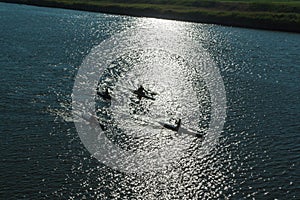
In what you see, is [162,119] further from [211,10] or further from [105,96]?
[211,10]

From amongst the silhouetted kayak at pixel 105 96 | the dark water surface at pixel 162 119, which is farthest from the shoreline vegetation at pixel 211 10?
the silhouetted kayak at pixel 105 96

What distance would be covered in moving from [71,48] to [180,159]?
164 ft

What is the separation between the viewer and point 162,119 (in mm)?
47938

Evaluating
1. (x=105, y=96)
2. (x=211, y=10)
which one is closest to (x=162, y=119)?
(x=105, y=96)

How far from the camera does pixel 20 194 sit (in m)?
31.2

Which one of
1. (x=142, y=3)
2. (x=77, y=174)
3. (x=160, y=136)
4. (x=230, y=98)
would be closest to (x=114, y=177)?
(x=77, y=174)

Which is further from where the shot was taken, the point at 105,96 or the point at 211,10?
the point at 211,10

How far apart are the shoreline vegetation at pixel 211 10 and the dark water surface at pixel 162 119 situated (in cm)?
2800

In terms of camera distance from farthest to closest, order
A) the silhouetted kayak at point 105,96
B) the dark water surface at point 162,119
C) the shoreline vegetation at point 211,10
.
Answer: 1. the shoreline vegetation at point 211,10
2. the silhouetted kayak at point 105,96
3. the dark water surface at point 162,119

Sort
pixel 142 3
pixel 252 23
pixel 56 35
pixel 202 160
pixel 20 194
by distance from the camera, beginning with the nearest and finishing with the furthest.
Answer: pixel 20 194 < pixel 202 160 < pixel 56 35 < pixel 252 23 < pixel 142 3

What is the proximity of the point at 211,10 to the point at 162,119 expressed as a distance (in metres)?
92.6

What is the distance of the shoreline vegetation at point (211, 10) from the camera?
391ft

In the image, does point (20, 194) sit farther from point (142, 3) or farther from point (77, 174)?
point (142, 3)

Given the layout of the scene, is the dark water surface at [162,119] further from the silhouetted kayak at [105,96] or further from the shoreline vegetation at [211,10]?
the shoreline vegetation at [211,10]
